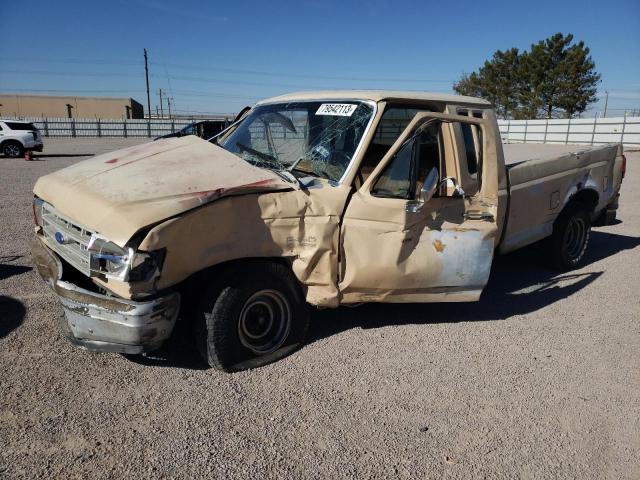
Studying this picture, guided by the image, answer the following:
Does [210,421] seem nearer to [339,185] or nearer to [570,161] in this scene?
[339,185]

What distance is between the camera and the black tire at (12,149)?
20328 mm

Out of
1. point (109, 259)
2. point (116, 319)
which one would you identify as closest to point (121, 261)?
point (109, 259)

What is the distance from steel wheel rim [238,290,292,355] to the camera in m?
3.44

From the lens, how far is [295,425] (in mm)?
2895

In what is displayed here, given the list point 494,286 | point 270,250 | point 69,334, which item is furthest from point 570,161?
point 69,334

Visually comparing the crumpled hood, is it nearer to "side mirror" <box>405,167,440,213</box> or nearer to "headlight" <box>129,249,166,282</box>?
"headlight" <box>129,249,166,282</box>

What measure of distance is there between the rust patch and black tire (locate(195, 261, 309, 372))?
3.65 feet

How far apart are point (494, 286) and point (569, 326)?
1123mm

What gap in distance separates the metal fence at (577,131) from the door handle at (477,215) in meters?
30.3

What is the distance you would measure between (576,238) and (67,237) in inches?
219

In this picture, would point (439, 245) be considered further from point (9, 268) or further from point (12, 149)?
point (12, 149)

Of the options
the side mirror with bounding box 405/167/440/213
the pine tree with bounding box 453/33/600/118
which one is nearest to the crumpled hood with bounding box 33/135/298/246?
the side mirror with bounding box 405/167/440/213

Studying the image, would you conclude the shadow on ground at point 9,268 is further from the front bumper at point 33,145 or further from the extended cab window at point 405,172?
the front bumper at point 33,145

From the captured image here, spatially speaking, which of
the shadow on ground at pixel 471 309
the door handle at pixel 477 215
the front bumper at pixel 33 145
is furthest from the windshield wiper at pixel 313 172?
the front bumper at pixel 33 145
